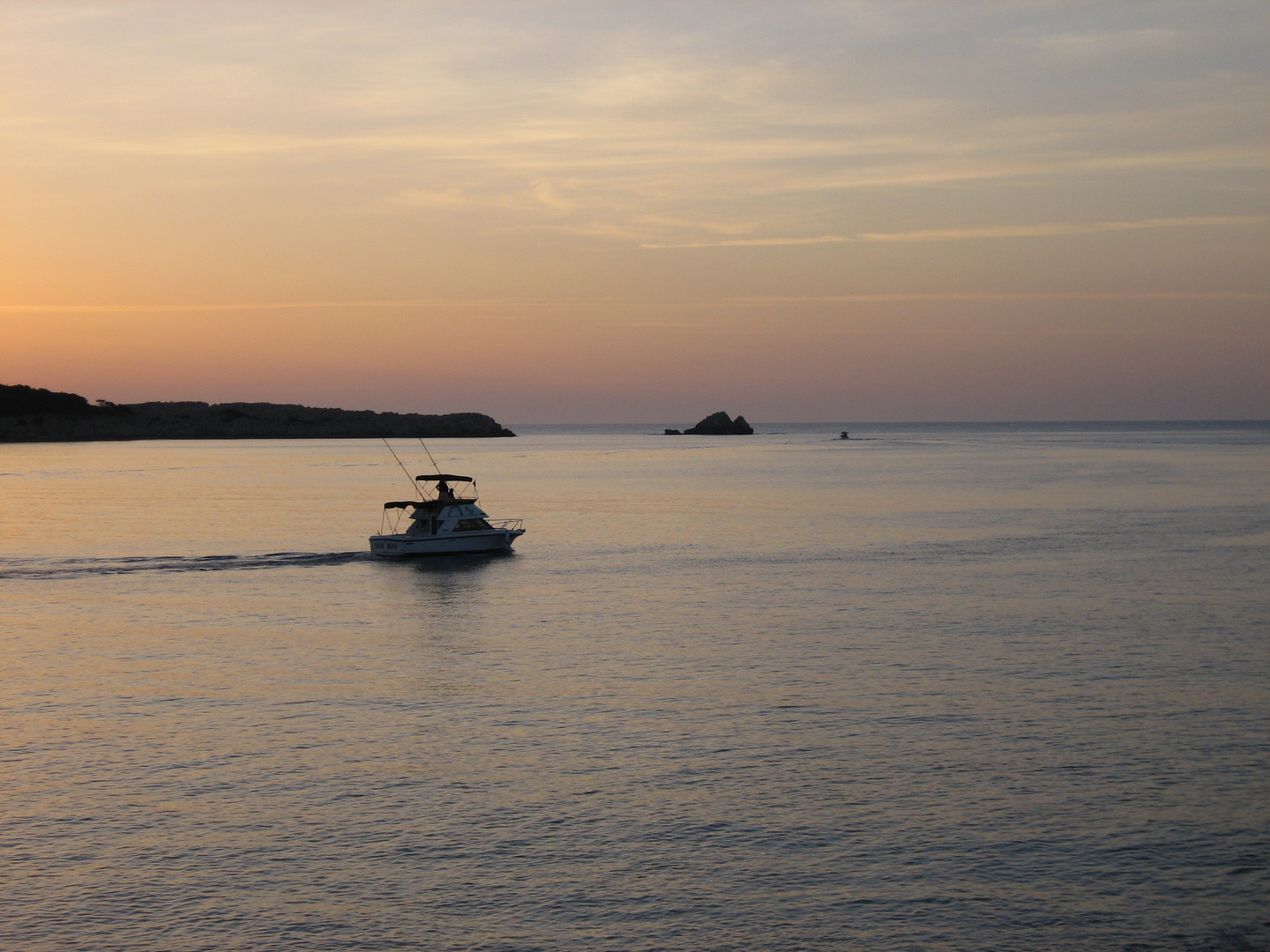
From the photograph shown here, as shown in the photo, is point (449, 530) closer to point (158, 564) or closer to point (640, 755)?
point (158, 564)

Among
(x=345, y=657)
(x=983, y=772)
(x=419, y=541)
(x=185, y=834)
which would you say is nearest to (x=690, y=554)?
(x=419, y=541)

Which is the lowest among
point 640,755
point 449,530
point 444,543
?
point 640,755

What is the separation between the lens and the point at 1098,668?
31078mm

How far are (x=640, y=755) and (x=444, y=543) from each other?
38865 millimetres

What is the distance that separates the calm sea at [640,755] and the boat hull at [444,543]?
325 cm

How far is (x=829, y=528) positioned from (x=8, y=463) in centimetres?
12924

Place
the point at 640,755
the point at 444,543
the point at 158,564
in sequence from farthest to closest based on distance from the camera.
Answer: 1. the point at 444,543
2. the point at 158,564
3. the point at 640,755

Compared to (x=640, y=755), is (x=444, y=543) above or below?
above

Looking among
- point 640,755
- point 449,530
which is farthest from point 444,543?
point 640,755

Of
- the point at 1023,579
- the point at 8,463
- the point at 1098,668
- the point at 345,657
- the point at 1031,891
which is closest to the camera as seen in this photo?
the point at 1031,891

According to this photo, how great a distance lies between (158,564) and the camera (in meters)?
55.2

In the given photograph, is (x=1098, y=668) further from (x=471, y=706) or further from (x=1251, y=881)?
(x=471, y=706)

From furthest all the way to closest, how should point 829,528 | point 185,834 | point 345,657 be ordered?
point 829,528 < point 345,657 < point 185,834

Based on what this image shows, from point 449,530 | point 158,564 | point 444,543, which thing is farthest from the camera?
point 449,530
